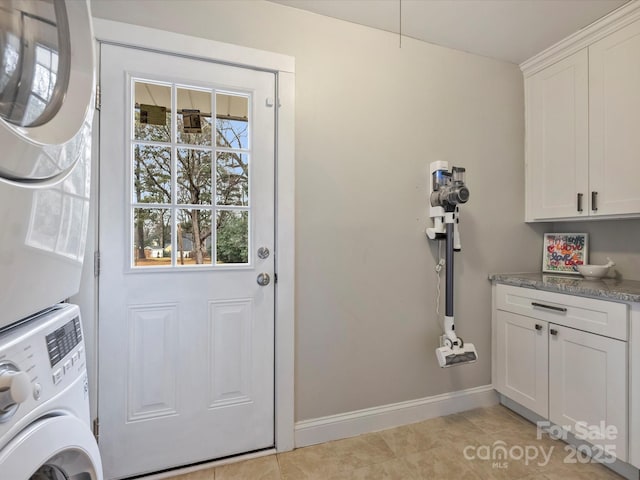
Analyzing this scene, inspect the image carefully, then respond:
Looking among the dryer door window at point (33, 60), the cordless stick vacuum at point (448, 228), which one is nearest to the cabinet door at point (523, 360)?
the cordless stick vacuum at point (448, 228)

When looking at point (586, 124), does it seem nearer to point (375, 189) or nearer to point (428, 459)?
point (375, 189)

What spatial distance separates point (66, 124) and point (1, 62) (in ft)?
0.47

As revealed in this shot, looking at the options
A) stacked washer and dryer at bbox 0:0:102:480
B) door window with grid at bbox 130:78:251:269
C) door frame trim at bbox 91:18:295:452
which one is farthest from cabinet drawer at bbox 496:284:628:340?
stacked washer and dryer at bbox 0:0:102:480

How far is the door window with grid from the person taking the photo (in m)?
1.48

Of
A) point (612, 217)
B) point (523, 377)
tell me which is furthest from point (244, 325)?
point (612, 217)

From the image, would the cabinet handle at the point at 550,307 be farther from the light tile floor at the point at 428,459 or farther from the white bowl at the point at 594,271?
the light tile floor at the point at 428,459

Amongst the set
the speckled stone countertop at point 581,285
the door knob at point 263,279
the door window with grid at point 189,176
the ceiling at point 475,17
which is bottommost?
the speckled stone countertop at point 581,285

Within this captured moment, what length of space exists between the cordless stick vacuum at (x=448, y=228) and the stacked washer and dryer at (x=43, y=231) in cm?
166

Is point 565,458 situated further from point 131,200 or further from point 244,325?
point 131,200

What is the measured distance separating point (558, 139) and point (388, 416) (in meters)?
2.08

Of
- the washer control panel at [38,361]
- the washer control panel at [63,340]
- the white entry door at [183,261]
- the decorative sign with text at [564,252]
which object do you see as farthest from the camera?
the decorative sign with text at [564,252]

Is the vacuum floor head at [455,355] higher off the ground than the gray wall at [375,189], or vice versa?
the gray wall at [375,189]

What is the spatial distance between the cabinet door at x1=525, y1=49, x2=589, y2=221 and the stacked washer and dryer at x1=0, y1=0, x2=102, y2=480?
2466 millimetres

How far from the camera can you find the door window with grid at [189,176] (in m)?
1.48
